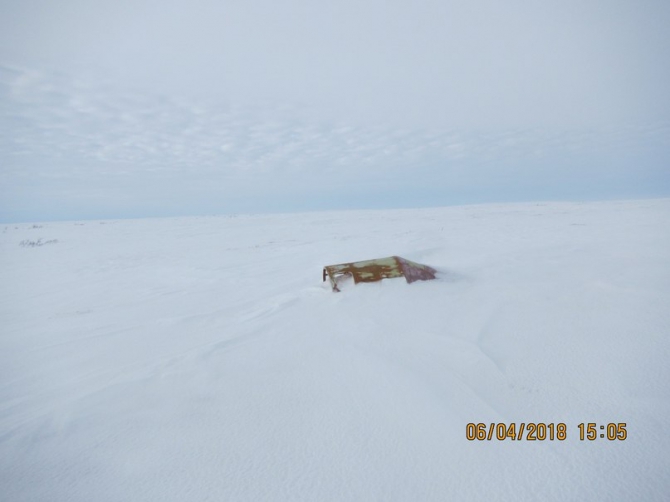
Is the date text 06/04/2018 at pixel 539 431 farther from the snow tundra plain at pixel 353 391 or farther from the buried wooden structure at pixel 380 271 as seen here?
the buried wooden structure at pixel 380 271

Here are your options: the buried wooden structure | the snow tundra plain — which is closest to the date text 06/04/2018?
the snow tundra plain

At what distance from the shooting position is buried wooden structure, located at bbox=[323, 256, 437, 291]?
4281 mm

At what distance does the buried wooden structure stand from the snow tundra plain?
6.5 inches

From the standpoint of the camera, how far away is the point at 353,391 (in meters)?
2.22

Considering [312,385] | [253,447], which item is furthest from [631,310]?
[253,447]

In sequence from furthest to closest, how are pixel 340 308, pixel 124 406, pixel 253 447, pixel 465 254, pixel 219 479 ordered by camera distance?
pixel 465 254
pixel 340 308
pixel 124 406
pixel 253 447
pixel 219 479

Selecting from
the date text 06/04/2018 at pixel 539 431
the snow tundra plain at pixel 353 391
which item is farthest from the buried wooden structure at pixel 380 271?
the date text 06/04/2018 at pixel 539 431

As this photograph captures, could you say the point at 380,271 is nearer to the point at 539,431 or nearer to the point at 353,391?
the point at 353,391

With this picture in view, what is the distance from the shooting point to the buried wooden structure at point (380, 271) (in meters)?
4.28

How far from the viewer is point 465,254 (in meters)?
6.53

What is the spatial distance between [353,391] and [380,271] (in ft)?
7.56

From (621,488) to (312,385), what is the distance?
5.62ft

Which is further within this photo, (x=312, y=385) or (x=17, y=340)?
(x=17, y=340)

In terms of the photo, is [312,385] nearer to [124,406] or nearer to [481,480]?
[481,480]
